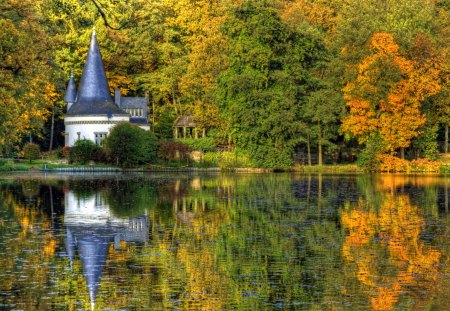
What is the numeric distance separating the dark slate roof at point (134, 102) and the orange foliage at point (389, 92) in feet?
71.6

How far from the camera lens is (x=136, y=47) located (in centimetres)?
8531

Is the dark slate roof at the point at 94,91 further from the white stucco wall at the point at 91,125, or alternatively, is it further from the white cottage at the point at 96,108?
the white stucco wall at the point at 91,125

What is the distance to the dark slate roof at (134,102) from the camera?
85.1 metres

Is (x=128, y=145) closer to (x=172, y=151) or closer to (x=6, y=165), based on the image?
(x=172, y=151)

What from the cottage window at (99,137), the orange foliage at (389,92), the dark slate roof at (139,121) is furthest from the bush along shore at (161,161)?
the dark slate roof at (139,121)

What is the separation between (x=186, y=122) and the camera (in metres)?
84.4

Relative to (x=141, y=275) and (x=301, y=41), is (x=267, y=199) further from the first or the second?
(x=301, y=41)

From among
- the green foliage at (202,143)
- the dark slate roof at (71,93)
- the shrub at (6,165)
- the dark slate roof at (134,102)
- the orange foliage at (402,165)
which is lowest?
the orange foliage at (402,165)

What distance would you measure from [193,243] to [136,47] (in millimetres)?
Answer: 61856

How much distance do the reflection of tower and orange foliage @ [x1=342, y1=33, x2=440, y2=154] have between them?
37381mm

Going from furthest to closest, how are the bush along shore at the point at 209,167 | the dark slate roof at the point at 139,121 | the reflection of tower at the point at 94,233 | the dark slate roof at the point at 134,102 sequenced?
1. the dark slate roof at the point at 134,102
2. the dark slate roof at the point at 139,121
3. the bush along shore at the point at 209,167
4. the reflection of tower at the point at 94,233

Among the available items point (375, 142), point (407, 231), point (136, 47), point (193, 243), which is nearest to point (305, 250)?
point (193, 243)

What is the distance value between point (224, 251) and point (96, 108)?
61.3 meters

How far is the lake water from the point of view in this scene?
17.5m
